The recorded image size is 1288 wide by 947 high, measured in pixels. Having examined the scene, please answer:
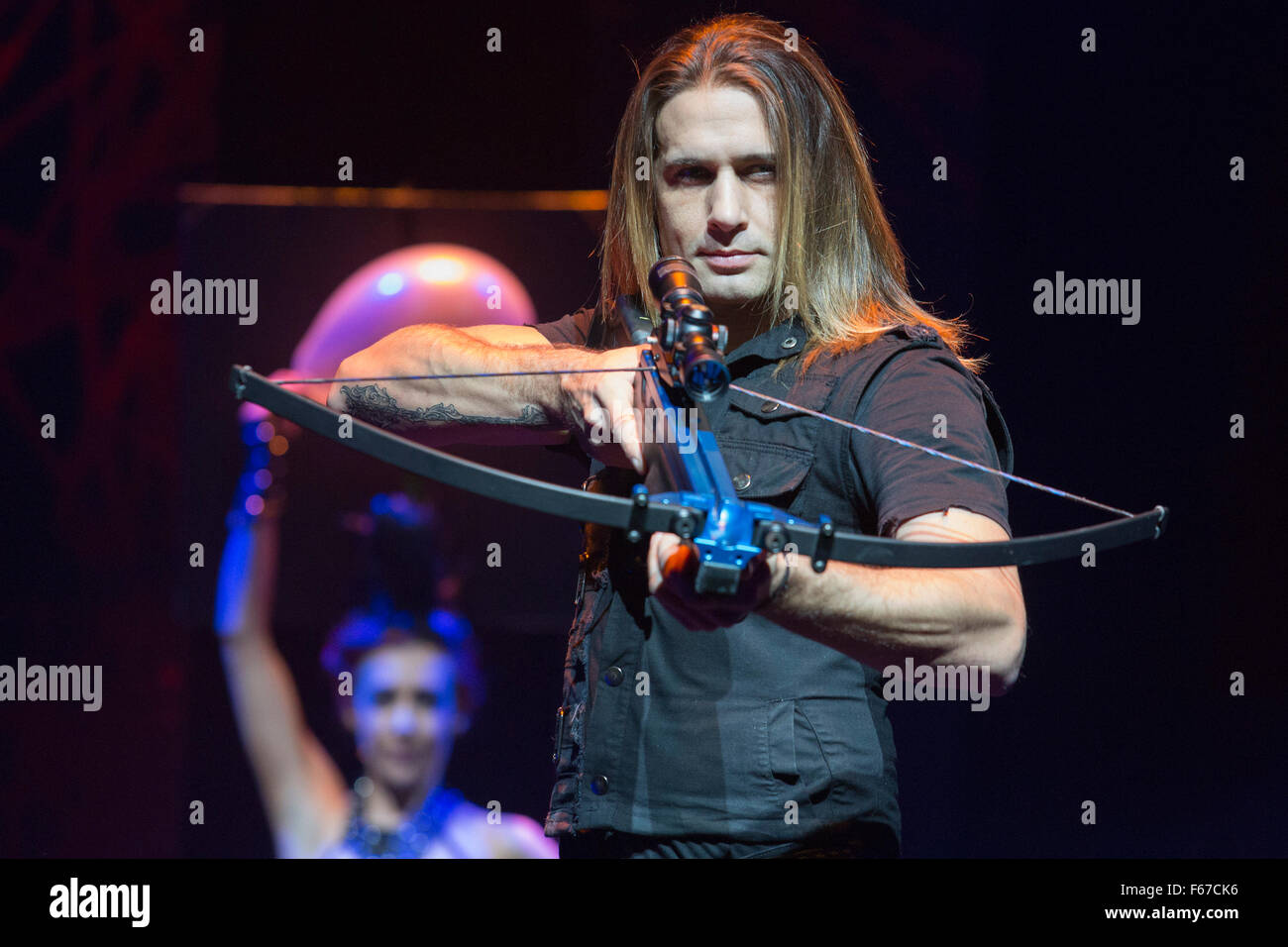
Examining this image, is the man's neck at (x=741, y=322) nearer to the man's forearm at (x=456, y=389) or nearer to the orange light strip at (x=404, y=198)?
the man's forearm at (x=456, y=389)

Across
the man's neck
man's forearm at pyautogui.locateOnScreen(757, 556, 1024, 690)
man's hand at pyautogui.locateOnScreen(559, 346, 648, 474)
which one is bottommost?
man's forearm at pyautogui.locateOnScreen(757, 556, 1024, 690)

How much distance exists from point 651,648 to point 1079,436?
4.74 feet

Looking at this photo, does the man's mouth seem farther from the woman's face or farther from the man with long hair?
the woman's face

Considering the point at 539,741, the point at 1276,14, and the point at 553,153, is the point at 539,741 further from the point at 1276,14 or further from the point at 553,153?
the point at 1276,14

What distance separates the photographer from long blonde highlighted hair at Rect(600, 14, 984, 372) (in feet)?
4.57

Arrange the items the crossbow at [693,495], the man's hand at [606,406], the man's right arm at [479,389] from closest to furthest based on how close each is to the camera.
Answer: the crossbow at [693,495] < the man's hand at [606,406] < the man's right arm at [479,389]

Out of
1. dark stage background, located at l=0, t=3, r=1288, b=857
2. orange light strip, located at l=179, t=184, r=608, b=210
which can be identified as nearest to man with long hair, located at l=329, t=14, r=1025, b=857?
dark stage background, located at l=0, t=3, r=1288, b=857

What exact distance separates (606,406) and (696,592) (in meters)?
Answer: 0.44

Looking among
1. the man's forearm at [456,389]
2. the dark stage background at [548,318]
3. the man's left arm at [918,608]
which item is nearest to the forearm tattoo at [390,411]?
the man's forearm at [456,389]

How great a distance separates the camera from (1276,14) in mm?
2324

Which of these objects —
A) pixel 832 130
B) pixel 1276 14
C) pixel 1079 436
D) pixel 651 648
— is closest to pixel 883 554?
pixel 651 648

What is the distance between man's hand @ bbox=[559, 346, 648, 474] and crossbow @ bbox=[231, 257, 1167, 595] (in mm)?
104

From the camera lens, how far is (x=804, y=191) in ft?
4.61

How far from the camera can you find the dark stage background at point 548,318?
2.35m
